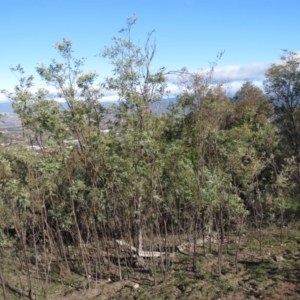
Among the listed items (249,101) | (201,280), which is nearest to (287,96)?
(249,101)

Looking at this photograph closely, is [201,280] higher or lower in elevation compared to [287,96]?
lower

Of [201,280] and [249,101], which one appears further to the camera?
[249,101]

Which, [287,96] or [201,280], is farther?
[287,96]

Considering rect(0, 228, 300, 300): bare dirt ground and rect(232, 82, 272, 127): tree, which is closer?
A: rect(0, 228, 300, 300): bare dirt ground

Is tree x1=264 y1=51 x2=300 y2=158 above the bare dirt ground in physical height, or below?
above

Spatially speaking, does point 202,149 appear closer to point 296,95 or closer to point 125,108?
point 125,108

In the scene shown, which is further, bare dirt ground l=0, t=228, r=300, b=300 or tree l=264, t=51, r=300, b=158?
tree l=264, t=51, r=300, b=158

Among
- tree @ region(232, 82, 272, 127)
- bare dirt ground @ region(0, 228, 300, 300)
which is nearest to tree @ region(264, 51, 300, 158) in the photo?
tree @ region(232, 82, 272, 127)

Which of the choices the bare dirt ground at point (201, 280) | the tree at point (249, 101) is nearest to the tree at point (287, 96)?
the tree at point (249, 101)

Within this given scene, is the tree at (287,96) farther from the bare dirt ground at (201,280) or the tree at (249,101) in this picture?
the bare dirt ground at (201,280)

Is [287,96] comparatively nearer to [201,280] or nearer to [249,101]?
[249,101]

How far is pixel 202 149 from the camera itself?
15.0 m

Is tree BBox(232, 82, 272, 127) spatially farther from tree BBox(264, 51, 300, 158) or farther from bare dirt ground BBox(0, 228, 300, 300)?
bare dirt ground BBox(0, 228, 300, 300)

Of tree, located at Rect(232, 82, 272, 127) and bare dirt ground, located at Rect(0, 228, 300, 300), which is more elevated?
tree, located at Rect(232, 82, 272, 127)
